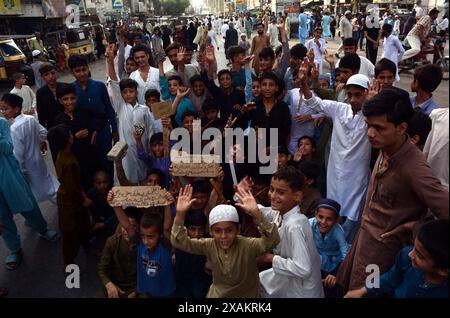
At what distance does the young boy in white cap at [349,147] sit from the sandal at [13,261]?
2993mm

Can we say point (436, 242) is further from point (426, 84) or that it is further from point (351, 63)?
point (351, 63)

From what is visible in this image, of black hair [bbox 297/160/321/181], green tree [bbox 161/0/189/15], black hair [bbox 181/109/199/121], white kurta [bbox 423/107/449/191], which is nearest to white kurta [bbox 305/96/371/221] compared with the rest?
black hair [bbox 297/160/321/181]

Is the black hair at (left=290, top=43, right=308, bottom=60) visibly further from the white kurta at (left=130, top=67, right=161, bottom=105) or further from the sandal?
the sandal

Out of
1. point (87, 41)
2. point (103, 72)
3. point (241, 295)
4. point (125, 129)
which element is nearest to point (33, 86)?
point (103, 72)

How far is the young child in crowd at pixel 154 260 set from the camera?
8.47 ft

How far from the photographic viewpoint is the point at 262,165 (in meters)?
3.46

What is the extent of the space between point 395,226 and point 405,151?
413 millimetres

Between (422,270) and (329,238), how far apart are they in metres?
1.12

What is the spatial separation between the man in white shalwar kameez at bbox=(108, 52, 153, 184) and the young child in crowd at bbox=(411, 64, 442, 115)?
265 centimetres

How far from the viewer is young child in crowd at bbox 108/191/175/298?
2582 millimetres

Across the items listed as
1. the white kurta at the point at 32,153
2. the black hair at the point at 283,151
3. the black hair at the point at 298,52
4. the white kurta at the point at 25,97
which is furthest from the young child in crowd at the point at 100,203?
the white kurta at the point at 25,97

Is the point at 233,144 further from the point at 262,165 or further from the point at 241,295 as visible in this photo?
the point at 241,295

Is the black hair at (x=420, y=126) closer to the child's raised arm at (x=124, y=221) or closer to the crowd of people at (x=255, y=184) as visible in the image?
the crowd of people at (x=255, y=184)

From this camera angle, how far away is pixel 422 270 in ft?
5.42
